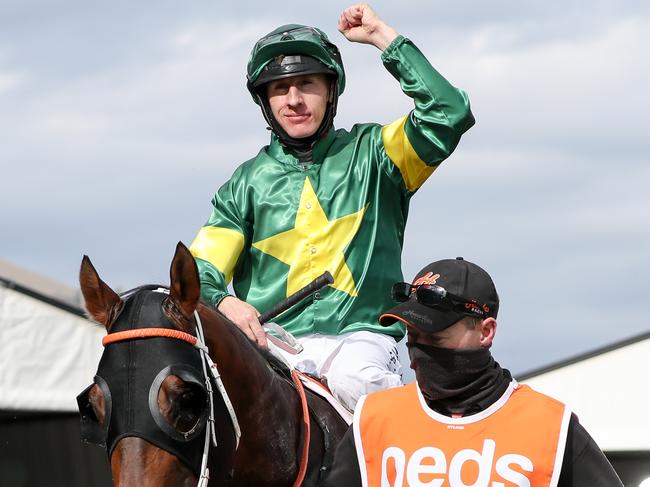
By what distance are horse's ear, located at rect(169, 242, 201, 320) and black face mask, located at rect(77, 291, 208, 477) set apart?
76mm

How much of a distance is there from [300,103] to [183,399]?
1.82 m

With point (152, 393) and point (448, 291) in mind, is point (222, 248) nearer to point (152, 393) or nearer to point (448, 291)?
point (152, 393)

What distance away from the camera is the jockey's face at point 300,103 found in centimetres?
504

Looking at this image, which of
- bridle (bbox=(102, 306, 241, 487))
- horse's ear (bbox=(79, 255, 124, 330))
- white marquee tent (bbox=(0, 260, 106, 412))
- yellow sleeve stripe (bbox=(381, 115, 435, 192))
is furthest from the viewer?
white marquee tent (bbox=(0, 260, 106, 412))

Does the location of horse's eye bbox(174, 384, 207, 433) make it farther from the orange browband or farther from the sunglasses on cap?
the sunglasses on cap

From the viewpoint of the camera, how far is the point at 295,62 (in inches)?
198

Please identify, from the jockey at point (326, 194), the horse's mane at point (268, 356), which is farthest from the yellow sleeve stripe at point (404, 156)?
the horse's mane at point (268, 356)

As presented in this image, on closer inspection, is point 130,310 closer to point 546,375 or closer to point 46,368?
point 46,368

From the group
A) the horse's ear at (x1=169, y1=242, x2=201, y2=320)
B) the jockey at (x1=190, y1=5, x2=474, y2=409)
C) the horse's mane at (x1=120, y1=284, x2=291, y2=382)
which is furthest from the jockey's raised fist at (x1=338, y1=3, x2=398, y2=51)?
the horse's ear at (x1=169, y1=242, x2=201, y2=320)

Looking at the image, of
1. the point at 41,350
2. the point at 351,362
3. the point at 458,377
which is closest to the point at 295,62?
the point at 351,362

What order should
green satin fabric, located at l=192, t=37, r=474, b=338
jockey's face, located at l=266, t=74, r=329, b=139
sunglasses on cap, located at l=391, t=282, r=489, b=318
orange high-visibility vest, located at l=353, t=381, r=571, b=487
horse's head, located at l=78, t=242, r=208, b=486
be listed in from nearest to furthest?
orange high-visibility vest, located at l=353, t=381, r=571, b=487 → sunglasses on cap, located at l=391, t=282, r=489, b=318 → horse's head, located at l=78, t=242, r=208, b=486 → green satin fabric, located at l=192, t=37, r=474, b=338 → jockey's face, located at l=266, t=74, r=329, b=139

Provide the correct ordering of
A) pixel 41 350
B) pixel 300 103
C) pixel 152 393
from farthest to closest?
pixel 41 350 → pixel 300 103 → pixel 152 393

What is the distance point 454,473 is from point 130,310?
1.10 m

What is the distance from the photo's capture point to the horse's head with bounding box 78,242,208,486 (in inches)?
136
